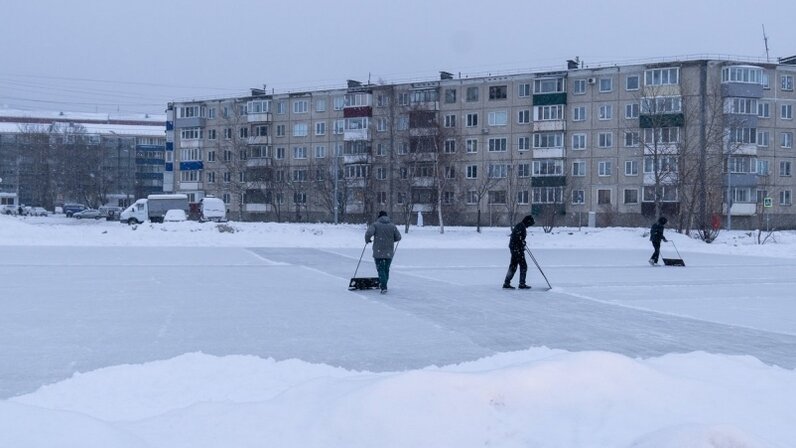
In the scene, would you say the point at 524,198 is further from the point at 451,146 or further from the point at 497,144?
the point at 451,146

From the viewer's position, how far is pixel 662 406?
18.8 feet

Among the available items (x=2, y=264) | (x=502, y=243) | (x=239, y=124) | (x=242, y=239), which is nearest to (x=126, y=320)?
(x=2, y=264)

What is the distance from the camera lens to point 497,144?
232ft

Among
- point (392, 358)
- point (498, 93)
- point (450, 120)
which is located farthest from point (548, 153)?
point (392, 358)

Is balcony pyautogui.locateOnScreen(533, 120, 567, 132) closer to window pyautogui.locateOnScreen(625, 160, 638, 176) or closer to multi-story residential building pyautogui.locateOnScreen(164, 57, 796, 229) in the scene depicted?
Result: multi-story residential building pyautogui.locateOnScreen(164, 57, 796, 229)

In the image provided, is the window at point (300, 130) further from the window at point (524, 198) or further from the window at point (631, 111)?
the window at point (631, 111)

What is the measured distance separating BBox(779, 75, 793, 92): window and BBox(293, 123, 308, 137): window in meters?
44.8

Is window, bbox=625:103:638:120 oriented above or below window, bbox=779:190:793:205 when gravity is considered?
above

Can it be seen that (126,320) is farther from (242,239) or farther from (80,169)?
(80,169)

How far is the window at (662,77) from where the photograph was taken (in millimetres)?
62562

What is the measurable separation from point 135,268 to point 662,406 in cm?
1938

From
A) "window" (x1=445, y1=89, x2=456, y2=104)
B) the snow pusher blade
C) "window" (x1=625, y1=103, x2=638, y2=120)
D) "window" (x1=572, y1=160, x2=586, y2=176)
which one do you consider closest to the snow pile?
the snow pusher blade

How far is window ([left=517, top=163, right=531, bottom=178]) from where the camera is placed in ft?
228

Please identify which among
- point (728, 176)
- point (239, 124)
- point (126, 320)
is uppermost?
point (239, 124)
